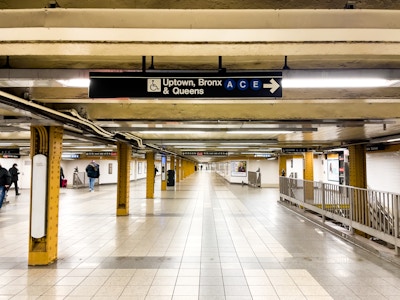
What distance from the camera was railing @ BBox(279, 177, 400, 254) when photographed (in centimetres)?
536

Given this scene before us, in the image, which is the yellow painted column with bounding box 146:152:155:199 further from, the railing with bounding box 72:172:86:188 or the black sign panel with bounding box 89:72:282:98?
the black sign panel with bounding box 89:72:282:98

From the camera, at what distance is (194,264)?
494cm

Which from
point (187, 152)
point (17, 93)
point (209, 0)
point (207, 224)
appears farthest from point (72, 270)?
point (187, 152)

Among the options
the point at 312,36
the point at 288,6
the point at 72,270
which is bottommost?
the point at 72,270

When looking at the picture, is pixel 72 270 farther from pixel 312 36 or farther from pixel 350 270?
pixel 312 36

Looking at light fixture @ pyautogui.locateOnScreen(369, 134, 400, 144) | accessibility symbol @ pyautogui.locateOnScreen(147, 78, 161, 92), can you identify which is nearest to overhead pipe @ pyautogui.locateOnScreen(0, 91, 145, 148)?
accessibility symbol @ pyautogui.locateOnScreen(147, 78, 161, 92)

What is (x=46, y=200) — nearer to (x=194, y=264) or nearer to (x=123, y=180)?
(x=194, y=264)

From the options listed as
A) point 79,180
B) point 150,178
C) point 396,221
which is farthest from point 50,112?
point 79,180

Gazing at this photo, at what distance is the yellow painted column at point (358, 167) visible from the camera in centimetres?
933

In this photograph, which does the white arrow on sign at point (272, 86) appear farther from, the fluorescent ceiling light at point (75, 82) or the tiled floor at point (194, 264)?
the tiled floor at point (194, 264)

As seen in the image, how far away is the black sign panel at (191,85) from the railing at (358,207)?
13.4 ft

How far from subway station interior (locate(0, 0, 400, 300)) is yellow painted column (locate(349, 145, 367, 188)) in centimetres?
5

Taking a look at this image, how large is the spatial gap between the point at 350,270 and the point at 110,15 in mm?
4963

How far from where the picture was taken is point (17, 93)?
382 cm
